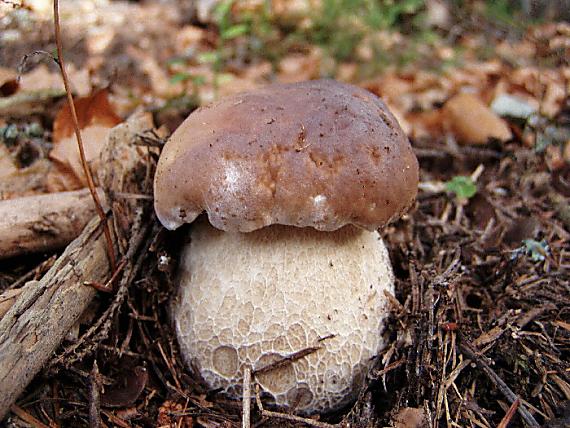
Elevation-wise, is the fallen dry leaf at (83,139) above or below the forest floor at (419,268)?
above

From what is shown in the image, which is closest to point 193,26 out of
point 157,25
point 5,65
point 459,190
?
point 157,25

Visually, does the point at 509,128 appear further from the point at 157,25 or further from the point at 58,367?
the point at 157,25

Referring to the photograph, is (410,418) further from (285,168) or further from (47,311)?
(47,311)

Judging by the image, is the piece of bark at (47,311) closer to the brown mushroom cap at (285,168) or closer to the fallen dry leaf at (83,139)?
the brown mushroom cap at (285,168)

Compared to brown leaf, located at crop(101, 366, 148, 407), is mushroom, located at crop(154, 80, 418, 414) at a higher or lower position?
higher

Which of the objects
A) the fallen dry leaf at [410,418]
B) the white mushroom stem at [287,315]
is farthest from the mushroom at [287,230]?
the fallen dry leaf at [410,418]

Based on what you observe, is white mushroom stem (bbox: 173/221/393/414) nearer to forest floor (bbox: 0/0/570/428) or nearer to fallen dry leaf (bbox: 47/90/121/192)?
forest floor (bbox: 0/0/570/428)

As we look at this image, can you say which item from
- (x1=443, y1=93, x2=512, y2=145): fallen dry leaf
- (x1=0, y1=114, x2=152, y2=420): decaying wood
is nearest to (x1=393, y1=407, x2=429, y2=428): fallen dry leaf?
(x1=0, y1=114, x2=152, y2=420): decaying wood
